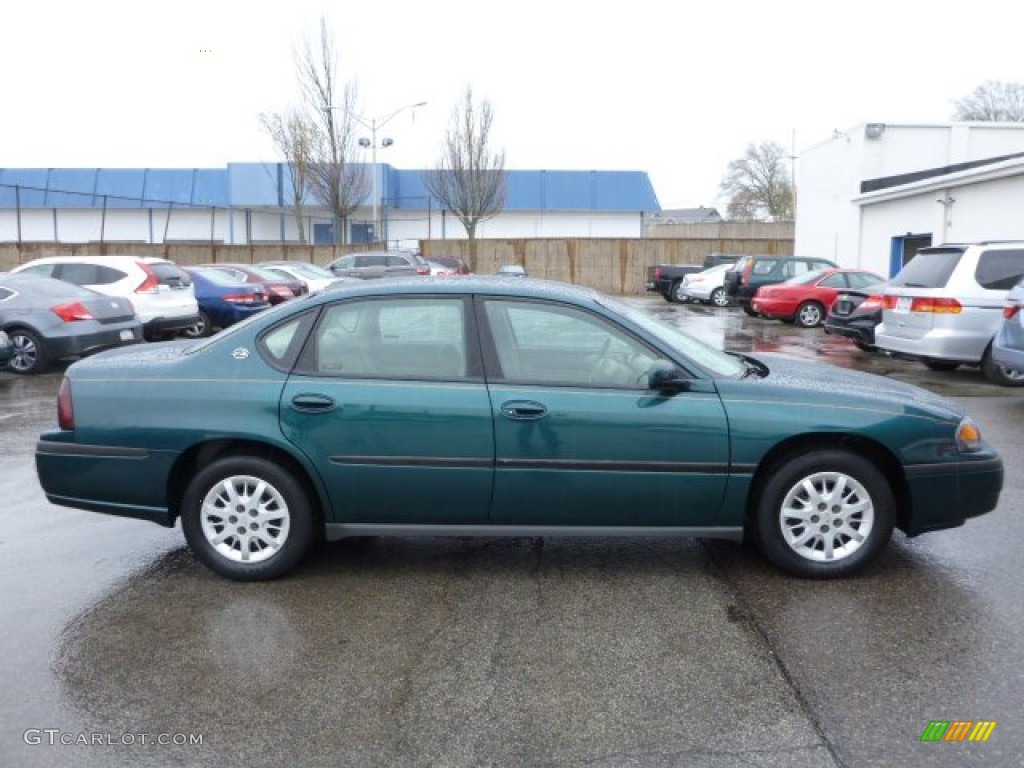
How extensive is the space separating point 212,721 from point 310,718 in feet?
1.16

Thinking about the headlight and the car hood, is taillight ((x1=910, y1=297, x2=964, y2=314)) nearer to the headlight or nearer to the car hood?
the car hood

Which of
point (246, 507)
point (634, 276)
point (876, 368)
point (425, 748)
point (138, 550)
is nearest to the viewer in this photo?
point (425, 748)

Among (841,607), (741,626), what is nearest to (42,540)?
(741,626)

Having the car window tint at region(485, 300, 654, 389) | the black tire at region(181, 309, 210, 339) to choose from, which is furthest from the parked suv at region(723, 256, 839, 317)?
the car window tint at region(485, 300, 654, 389)

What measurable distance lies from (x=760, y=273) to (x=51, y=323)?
1615 cm

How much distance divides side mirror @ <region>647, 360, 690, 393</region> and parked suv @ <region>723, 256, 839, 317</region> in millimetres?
18252

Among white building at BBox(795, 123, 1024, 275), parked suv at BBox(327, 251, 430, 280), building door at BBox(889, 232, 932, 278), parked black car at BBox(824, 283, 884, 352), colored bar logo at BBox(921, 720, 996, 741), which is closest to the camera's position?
colored bar logo at BBox(921, 720, 996, 741)

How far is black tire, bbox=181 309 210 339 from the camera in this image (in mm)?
16145

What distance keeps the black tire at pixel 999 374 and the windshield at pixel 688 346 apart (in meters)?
6.63

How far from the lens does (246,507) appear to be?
14.8ft

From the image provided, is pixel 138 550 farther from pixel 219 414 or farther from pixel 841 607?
pixel 841 607

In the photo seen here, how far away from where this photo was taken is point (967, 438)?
461 centimetres

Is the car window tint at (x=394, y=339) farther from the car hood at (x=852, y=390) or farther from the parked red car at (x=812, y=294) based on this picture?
the parked red car at (x=812, y=294)

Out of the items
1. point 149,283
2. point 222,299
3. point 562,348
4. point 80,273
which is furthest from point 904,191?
point 562,348
